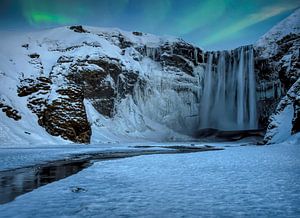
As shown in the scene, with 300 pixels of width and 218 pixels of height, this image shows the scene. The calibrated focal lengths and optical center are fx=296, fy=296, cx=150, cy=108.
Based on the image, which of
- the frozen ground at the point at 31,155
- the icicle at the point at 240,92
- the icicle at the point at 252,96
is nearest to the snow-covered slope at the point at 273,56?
the icicle at the point at 252,96

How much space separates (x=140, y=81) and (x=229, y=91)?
2428cm

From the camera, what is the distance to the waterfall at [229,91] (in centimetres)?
7600

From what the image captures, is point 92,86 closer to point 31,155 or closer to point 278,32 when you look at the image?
point 31,155

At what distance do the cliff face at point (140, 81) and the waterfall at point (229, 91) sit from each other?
0.26 metres

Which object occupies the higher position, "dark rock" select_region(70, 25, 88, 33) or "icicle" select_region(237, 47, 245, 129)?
"dark rock" select_region(70, 25, 88, 33)

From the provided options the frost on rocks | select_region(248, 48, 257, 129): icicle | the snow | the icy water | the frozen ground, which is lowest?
the frozen ground

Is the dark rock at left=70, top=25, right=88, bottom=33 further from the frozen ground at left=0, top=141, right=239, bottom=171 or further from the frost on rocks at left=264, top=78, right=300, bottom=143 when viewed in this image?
the frost on rocks at left=264, top=78, right=300, bottom=143

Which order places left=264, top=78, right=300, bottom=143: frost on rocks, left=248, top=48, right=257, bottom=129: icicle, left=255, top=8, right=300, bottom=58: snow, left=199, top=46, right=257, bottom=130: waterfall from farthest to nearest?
left=255, top=8, right=300, bottom=58: snow
left=199, top=46, right=257, bottom=130: waterfall
left=248, top=48, right=257, bottom=129: icicle
left=264, top=78, right=300, bottom=143: frost on rocks

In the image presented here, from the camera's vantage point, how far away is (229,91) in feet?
263

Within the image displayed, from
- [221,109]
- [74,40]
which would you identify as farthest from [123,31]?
[221,109]

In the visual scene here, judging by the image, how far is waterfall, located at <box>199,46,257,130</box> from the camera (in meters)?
76.0

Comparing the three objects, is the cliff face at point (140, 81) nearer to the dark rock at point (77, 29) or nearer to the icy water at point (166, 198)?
the dark rock at point (77, 29)

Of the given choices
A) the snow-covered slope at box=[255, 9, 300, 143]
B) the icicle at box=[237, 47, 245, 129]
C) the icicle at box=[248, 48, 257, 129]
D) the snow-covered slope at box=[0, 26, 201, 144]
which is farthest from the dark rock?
the snow-covered slope at box=[255, 9, 300, 143]

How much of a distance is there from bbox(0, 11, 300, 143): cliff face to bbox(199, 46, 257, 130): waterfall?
0.85ft
